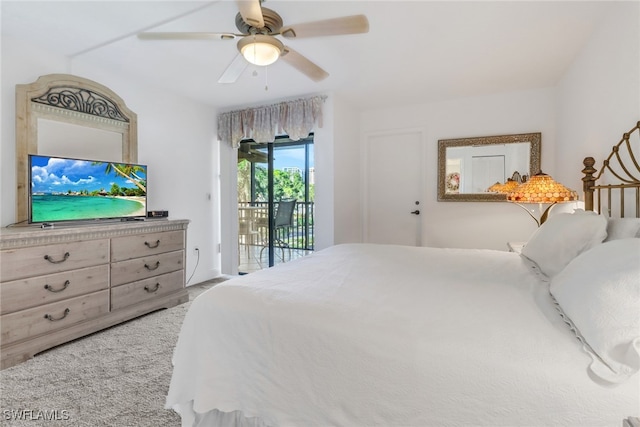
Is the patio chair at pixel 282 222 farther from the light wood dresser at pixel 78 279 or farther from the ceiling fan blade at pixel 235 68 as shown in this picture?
the ceiling fan blade at pixel 235 68

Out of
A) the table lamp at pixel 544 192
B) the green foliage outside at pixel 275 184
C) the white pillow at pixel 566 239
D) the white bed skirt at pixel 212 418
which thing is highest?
the green foliage outside at pixel 275 184

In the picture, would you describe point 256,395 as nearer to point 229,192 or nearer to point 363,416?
point 363,416

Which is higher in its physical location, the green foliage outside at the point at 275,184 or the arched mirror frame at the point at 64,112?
the arched mirror frame at the point at 64,112

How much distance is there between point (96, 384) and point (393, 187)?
366cm

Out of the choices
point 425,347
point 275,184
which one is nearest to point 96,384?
point 425,347

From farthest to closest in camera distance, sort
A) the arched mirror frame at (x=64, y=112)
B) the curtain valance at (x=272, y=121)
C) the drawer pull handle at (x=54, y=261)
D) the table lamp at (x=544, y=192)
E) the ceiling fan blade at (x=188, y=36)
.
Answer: the curtain valance at (x=272, y=121) → the arched mirror frame at (x=64, y=112) → the table lamp at (x=544, y=192) → the drawer pull handle at (x=54, y=261) → the ceiling fan blade at (x=188, y=36)

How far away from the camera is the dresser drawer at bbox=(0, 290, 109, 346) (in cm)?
203

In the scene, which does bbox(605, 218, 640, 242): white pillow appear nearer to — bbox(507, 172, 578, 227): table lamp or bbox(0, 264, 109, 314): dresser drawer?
bbox(507, 172, 578, 227): table lamp

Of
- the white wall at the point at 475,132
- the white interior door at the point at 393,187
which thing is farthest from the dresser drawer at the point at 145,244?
the white wall at the point at 475,132

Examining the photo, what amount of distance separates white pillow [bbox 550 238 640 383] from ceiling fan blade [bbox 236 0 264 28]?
178 cm

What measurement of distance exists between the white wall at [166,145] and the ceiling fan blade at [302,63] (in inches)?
84.1

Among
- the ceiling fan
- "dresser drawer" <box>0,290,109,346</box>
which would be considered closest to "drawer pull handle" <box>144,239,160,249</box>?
"dresser drawer" <box>0,290,109,346</box>

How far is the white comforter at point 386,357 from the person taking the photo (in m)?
0.82

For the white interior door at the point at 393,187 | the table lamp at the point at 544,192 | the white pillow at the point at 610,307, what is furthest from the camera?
the white interior door at the point at 393,187
